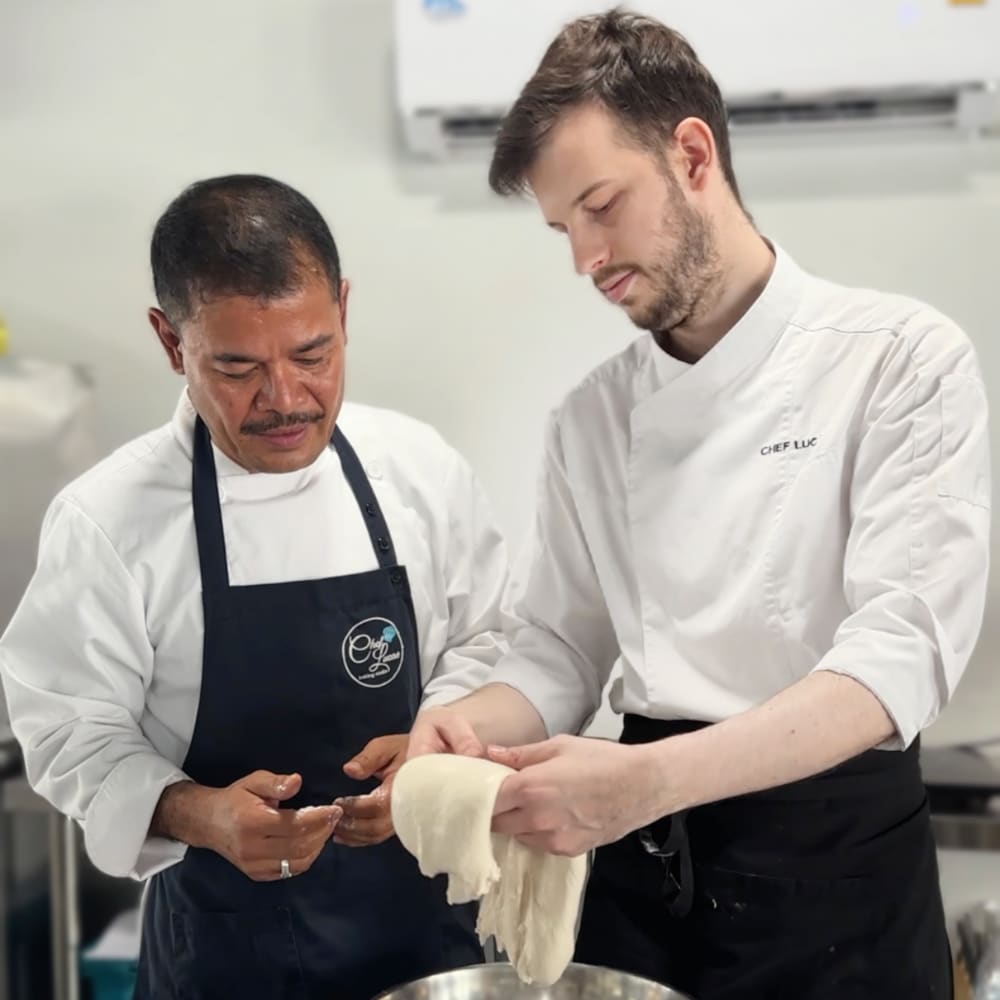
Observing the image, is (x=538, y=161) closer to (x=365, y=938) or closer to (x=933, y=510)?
(x=933, y=510)

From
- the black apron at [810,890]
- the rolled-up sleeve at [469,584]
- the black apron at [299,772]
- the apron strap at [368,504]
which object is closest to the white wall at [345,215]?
the rolled-up sleeve at [469,584]

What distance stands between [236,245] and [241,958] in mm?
873

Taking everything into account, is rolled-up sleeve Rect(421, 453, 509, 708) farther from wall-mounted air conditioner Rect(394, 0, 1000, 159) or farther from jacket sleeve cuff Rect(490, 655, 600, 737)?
wall-mounted air conditioner Rect(394, 0, 1000, 159)

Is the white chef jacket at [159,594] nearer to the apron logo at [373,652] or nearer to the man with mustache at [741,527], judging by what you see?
the apron logo at [373,652]

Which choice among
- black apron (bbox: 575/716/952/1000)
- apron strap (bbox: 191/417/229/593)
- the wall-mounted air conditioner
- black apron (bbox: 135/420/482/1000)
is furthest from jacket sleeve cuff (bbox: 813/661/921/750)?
the wall-mounted air conditioner

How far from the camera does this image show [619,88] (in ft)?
4.41

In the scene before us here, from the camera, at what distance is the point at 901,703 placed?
Result: 115 cm

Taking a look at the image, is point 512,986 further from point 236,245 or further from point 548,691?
point 236,245

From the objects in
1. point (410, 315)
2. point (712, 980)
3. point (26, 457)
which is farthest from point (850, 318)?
point (26, 457)

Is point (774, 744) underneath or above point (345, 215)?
underneath

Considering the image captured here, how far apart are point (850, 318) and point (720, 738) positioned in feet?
1.72

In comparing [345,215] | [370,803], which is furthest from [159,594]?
[345,215]

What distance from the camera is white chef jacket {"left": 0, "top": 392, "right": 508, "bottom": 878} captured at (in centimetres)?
148

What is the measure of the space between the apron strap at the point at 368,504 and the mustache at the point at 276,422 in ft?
0.71
